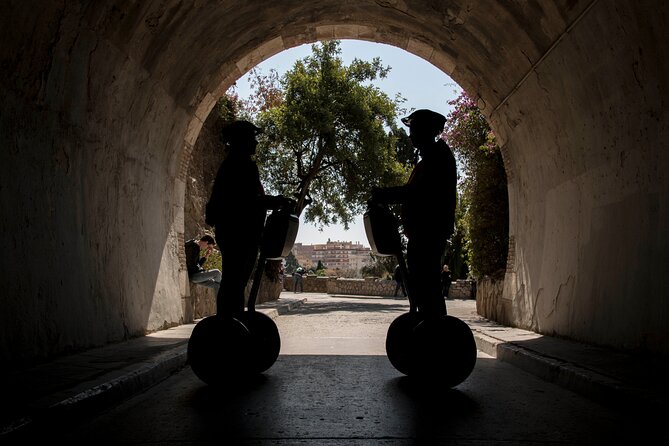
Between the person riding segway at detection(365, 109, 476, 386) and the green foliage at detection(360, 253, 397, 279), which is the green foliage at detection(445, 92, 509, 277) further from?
the green foliage at detection(360, 253, 397, 279)

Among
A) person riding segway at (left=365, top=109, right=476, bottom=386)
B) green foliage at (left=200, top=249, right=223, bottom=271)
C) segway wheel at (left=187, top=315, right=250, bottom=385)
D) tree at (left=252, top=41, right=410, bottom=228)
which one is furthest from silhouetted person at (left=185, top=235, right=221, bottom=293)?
tree at (left=252, top=41, right=410, bottom=228)

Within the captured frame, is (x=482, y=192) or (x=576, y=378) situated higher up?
(x=482, y=192)

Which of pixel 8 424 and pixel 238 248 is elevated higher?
pixel 238 248

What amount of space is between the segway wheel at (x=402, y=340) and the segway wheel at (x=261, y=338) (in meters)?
0.95

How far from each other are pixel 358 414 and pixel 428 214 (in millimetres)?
1489

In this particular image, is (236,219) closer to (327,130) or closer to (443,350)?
Answer: (443,350)

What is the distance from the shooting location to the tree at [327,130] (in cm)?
2166

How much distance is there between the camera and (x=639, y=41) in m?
5.31

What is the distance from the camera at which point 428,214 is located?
14.4ft

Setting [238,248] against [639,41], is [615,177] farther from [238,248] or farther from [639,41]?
[238,248]

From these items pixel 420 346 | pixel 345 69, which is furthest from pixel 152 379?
pixel 345 69

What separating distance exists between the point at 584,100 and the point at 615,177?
3.26 ft

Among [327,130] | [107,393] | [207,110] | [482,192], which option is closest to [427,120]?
[107,393]

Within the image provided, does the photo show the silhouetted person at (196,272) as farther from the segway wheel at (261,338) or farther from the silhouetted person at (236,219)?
the silhouetted person at (236,219)
